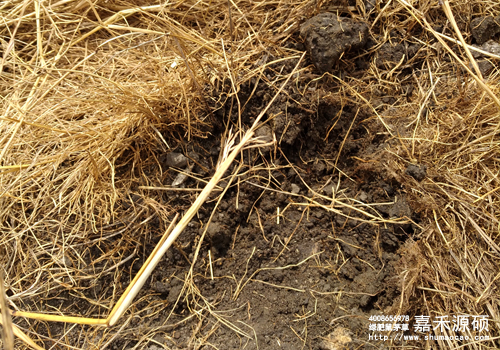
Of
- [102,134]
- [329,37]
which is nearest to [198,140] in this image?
[102,134]

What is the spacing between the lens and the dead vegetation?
1.35 meters

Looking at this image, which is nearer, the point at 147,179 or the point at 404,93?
the point at 147,179

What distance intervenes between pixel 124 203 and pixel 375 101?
3.88ft

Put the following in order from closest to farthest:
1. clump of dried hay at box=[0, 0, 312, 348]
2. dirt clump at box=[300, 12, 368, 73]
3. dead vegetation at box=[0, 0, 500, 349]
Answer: dead vegetation at box=[0, 0, 500, 349]
clump of dried hay at box=[0, 0, 312, 348]
dirt clump at box=[300, 12, 368, 73]

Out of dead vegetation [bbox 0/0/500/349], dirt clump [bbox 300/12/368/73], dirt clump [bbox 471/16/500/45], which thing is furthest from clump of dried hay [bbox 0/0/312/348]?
dirt clump [bbox 471/16/500/45]

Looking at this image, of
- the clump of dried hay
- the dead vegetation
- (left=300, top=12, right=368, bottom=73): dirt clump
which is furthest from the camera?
(left=300, top=12, right=368, bottom=73): dirt clump

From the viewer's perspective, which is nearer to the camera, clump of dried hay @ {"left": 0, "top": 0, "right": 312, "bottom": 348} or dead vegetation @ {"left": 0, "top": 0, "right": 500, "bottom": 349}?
dead vegetation @ {"left": 0, "top": 0, "right": 500, "bottom": 349}

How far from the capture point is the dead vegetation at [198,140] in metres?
1.35

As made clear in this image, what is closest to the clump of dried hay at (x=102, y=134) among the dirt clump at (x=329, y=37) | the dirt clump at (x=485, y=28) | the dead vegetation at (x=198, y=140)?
the dead vegetation at (x=198, y=140)

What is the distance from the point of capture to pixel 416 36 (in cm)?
171

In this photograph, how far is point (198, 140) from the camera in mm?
1562

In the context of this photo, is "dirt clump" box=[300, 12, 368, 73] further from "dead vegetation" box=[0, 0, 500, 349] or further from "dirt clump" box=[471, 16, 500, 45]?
"dirt clump" box=[471, 16, 500, 45]

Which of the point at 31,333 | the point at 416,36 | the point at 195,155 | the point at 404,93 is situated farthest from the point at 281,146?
the point at 31,333

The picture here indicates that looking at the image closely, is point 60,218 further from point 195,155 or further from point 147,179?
point 195,155
